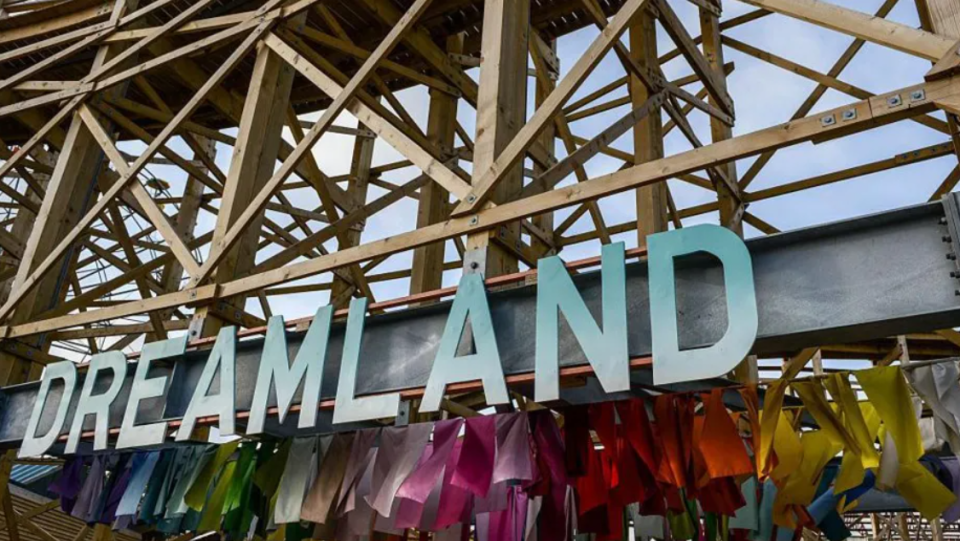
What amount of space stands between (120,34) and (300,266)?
14.3 feet

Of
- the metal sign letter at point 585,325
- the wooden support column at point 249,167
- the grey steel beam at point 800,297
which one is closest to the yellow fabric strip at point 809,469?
the grey steel beam at point 800,297

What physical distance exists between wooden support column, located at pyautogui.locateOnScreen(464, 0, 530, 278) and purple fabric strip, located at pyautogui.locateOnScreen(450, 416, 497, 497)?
3.01 feet

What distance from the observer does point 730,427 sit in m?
3.86

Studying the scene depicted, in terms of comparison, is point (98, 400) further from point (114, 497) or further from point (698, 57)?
point (698, 57)

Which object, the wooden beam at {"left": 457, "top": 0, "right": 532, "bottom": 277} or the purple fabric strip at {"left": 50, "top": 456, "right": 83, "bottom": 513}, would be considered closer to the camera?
the wooden beam at {"left": 457, "top": 0, "right": 532, "bottom": 277}

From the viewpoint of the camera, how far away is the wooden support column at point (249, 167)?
6.11m

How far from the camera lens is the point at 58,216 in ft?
26.0

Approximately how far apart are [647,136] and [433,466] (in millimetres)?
3507

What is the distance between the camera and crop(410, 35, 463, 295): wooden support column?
7.37 metres

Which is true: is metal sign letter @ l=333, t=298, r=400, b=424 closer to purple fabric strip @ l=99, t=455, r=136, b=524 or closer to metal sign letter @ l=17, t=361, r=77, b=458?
purple fabric strip @ l=99, t=455, r=136, b=524

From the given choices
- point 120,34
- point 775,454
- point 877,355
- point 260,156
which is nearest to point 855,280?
point 775,454

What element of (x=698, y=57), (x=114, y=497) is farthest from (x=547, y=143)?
(x=114, y=497)

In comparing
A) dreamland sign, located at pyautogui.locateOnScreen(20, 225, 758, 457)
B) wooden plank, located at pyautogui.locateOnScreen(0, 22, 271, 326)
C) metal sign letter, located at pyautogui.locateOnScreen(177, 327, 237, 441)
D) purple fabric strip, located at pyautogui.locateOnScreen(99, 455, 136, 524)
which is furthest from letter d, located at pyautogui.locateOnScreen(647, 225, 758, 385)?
wooden plank, located at pyautogui.locateOnScreen(0, 22, 271, 326)

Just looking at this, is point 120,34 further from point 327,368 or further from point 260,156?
point 327,368
